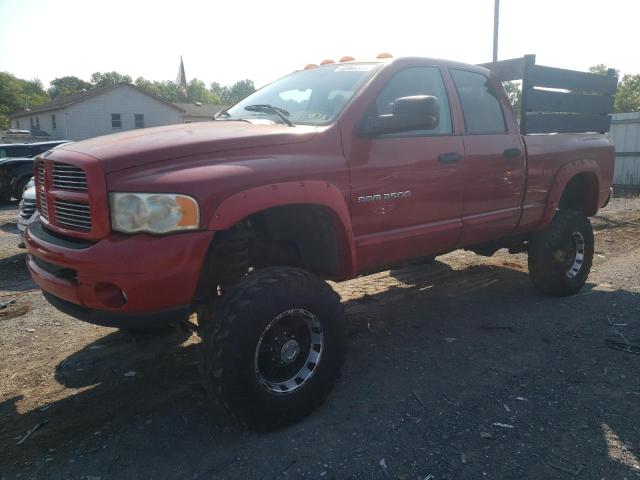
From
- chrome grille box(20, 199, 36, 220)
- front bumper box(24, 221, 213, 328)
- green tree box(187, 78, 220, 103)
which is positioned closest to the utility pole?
chrome grille box(20, 199, 36, 220)

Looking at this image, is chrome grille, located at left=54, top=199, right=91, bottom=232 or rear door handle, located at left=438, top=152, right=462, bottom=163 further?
rear door handle, located at left=438, top=152, right=462, bottom=163

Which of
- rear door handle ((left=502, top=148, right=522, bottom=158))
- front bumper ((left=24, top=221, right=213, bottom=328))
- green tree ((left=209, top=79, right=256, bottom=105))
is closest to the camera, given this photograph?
front bumper ((left=24, top=221, right=213, bottom=328))

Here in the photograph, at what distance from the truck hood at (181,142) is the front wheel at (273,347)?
0.74 metres

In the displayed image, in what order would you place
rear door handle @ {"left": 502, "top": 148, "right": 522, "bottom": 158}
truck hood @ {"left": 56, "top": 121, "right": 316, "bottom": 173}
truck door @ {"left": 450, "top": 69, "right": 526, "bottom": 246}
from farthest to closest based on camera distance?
rear door handle @ {"left": 502, "top": 148, "right": 522, "bottom": 158}, truck door @ {"left": 450, "top": 69, "right": 526, "bottom": 246}, truck hood @ {"left": 56, "top": 121, "right": 316, "bottom": 173}

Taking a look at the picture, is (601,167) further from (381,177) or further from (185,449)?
(185,449)

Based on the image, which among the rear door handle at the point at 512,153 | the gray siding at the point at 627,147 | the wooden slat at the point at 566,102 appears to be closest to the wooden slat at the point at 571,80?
the wooden slat at the point at 566,102

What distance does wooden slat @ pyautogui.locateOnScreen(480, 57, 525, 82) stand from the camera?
193 inches

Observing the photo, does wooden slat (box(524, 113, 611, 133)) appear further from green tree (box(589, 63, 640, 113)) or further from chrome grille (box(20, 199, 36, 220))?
green tree (box(589, 63, 640, 113))

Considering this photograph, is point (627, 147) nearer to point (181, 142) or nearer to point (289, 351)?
point (289, 351)

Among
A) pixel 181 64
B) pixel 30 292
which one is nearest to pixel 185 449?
pixel 30 292

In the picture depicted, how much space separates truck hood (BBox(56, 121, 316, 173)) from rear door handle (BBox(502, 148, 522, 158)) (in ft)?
6.43

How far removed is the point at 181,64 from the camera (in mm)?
49875

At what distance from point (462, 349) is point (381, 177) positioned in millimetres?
1603

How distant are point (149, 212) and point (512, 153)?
3.18 m
